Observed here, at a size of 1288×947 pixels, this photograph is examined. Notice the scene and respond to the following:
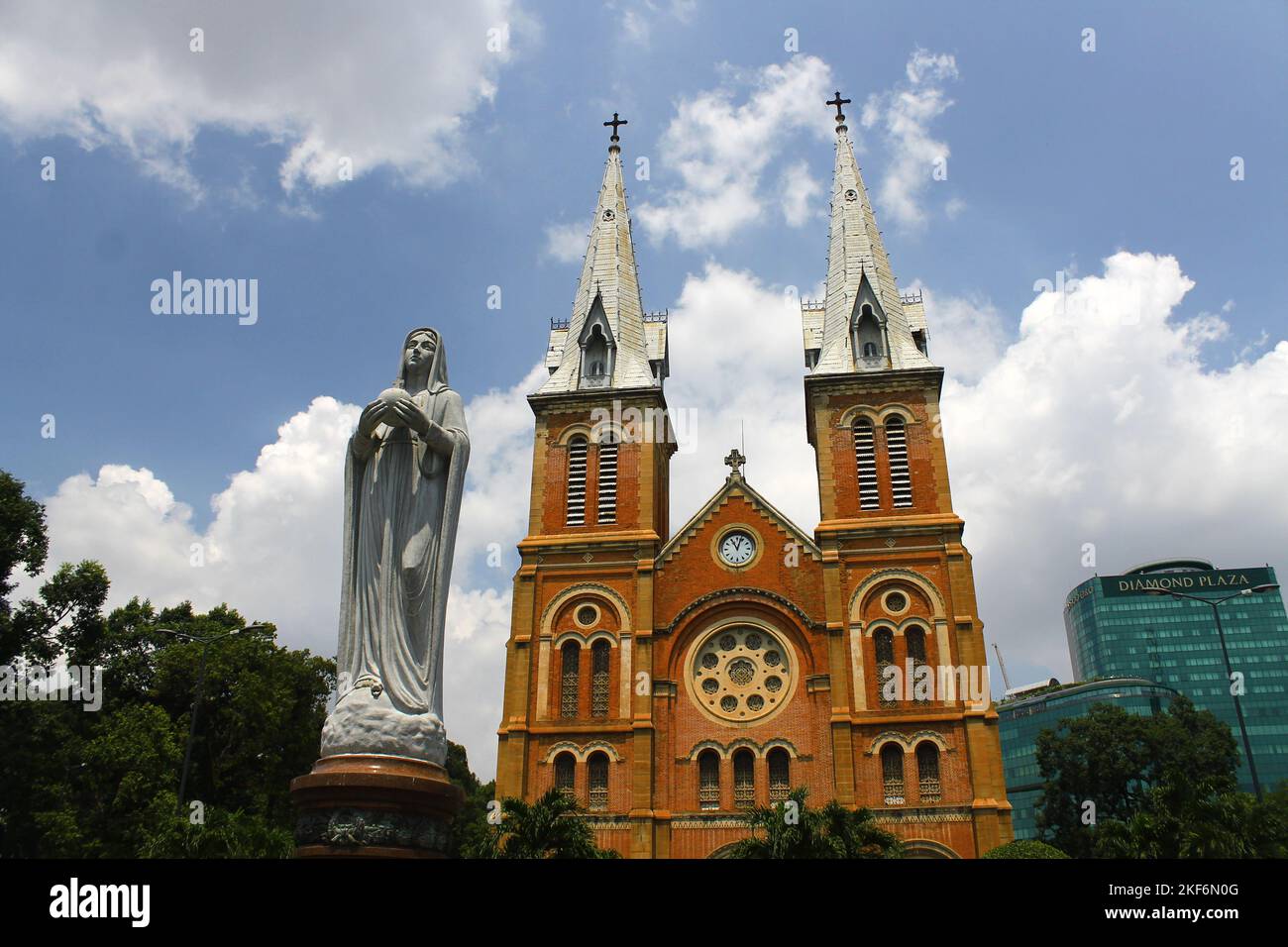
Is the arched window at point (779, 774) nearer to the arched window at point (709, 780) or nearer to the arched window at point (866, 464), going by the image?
the arched window at point (709, 780)

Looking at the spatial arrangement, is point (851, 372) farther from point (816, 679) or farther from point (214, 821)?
point (214, 821)

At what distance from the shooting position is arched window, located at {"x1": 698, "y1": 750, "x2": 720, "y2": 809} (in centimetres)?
2953

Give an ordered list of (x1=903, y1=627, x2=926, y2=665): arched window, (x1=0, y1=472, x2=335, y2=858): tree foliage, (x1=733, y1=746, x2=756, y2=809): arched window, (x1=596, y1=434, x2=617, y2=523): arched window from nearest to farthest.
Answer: (x1=0, y1=472, x2=335, y2=858): tree foliage < (x1=733, y1=746, x2=756, y2=809): arched window < (x1=903, y1=627, x2=926, y2=665): arched window < (x1=596, y1=434, x2=617, y2=523): arched window

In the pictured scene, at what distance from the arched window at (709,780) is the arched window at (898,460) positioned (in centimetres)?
1032

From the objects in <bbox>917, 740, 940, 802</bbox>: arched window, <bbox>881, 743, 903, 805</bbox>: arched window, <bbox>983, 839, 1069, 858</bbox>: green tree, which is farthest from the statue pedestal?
<bbox>917, 740, 940, 802</bbox>: arched window

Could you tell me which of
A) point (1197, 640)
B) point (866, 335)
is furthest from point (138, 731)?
point (1197, 640)

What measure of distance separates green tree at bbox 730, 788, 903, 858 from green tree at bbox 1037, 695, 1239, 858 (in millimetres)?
19389

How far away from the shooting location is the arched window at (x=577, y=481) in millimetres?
34469

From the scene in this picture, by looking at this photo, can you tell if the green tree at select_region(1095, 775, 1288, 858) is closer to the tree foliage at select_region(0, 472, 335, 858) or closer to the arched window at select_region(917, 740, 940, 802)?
the arched window at select_region(917, 740, 940, 802)

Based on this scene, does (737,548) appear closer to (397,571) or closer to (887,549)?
(887,549)

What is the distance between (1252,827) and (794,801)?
906cm

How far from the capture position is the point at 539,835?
2047 cm

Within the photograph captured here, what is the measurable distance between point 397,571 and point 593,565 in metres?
26.4
